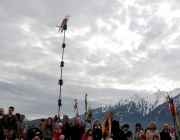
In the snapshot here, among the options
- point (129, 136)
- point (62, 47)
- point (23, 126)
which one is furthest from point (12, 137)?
point (62, 47)

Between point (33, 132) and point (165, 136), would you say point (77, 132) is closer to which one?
point (33, 132)

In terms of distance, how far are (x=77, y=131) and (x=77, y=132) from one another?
0.05m

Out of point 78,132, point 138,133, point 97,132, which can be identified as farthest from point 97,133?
point 138,133

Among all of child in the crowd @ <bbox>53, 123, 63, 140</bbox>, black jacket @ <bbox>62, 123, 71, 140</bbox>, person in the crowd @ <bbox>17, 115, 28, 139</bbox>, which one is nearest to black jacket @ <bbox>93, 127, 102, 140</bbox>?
black jacket @ <bbox>62, 123, 71, 140</bbox>

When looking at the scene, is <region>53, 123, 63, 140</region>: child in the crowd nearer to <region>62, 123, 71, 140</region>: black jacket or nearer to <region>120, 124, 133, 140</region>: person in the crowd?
<region>62, 123, 71, 140</region>: black jacket

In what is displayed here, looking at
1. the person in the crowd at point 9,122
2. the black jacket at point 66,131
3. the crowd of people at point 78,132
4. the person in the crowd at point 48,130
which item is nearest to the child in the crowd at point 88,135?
the crowd of people at point 78,132

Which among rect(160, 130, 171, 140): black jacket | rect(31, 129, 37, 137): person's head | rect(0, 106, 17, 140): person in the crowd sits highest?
rect(0, 106, 17, 140): person in the crowd

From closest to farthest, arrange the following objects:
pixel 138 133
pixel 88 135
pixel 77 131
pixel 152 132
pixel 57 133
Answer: pixel 152 132 → pixel 88 135 → pixel 57 133 → pixel 77 131 → pixel 138 133

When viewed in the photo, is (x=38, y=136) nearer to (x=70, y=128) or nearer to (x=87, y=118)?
(x=70, y=128)

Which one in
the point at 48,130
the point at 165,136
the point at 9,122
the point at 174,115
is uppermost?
the point at 174,115

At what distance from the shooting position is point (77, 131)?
1238 centimetres

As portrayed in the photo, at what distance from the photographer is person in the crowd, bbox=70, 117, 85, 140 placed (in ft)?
40.4

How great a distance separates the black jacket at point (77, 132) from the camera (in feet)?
40.4

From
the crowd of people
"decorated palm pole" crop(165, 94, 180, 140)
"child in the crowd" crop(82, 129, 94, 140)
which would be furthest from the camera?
"child in the crowd" crop(82, 129, 94, 140)
